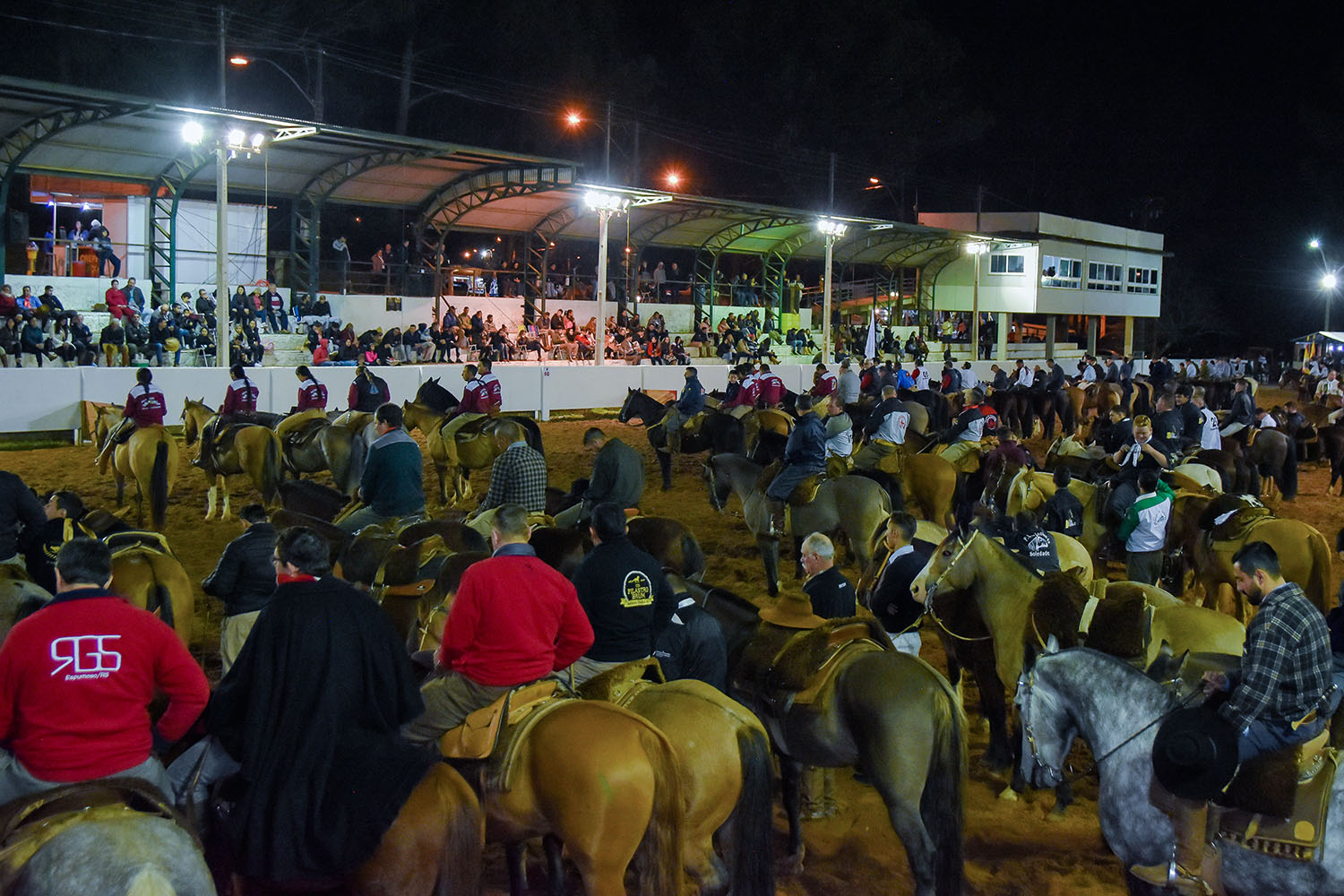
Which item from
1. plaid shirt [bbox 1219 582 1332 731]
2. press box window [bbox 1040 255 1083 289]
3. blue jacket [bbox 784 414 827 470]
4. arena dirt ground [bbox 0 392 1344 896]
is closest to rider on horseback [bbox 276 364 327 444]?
arena dirt ground [bbox 0 392 1344 896]

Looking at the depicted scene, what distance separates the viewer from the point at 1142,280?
59.6 m

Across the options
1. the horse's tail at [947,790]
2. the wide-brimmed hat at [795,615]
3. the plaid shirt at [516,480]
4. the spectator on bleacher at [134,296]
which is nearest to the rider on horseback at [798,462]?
the plaid shirt at [516,480]

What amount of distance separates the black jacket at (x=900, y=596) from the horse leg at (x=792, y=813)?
1667 millimetres

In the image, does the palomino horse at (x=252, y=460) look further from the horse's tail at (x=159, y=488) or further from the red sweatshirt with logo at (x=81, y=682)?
the red sweatshirt with logo at (x=81, y=682)

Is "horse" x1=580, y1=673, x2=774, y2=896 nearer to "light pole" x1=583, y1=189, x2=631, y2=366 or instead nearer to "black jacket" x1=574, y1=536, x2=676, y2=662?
"black jacket" x1=574, y1=536, x2=676, y2=662

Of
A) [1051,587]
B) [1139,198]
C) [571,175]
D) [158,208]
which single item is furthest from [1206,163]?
[1051,587]

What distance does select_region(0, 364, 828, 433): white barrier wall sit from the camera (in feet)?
63.0

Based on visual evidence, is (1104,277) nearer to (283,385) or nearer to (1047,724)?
(283,385)

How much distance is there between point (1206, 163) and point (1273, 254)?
8.75 m

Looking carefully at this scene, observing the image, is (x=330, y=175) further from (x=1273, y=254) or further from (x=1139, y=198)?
(x=1273, y=254)

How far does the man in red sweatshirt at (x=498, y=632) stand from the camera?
16.3 feet

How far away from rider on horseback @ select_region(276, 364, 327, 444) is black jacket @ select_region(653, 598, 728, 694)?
31.6 ft

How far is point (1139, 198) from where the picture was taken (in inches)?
3248

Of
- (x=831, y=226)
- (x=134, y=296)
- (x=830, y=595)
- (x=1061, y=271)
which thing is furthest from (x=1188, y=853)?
(x=1061, y=271)
